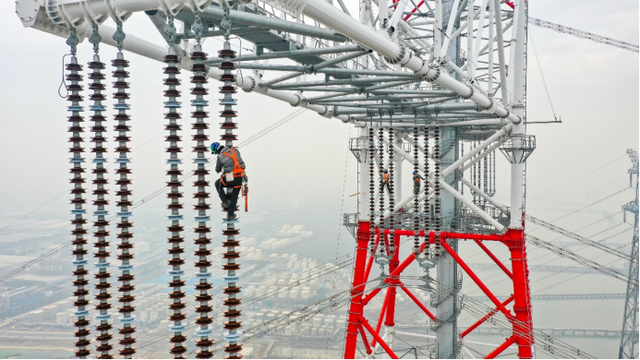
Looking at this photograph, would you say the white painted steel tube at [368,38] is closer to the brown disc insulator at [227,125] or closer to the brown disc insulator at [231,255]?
the brown disc insulator at [227,125]

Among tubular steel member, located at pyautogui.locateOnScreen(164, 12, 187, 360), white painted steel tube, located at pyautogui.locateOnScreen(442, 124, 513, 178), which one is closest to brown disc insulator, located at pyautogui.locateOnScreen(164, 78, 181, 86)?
tubular steel member, located at pyautogui.locateOnScreen(164, 12, 187, 360)

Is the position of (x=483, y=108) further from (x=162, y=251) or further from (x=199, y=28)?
(x=162, y=251)

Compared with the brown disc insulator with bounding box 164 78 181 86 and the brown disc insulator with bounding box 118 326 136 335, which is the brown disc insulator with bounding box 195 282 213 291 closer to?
the brown disc insulator with bounding box 118 326 136 335

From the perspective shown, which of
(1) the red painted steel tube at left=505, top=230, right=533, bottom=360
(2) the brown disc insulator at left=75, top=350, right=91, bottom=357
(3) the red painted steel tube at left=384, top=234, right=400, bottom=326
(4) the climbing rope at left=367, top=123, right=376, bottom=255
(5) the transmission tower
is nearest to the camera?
(2) the brown disc insulator at left=75, top=350, right=91, bottom=357

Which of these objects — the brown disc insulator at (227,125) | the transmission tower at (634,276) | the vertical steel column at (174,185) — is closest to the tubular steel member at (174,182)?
the vertical steel column at (174,185)

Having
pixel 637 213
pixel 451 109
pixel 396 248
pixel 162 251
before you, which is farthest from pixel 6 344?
pixel 637 213

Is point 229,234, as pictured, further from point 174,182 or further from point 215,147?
point 215,147
